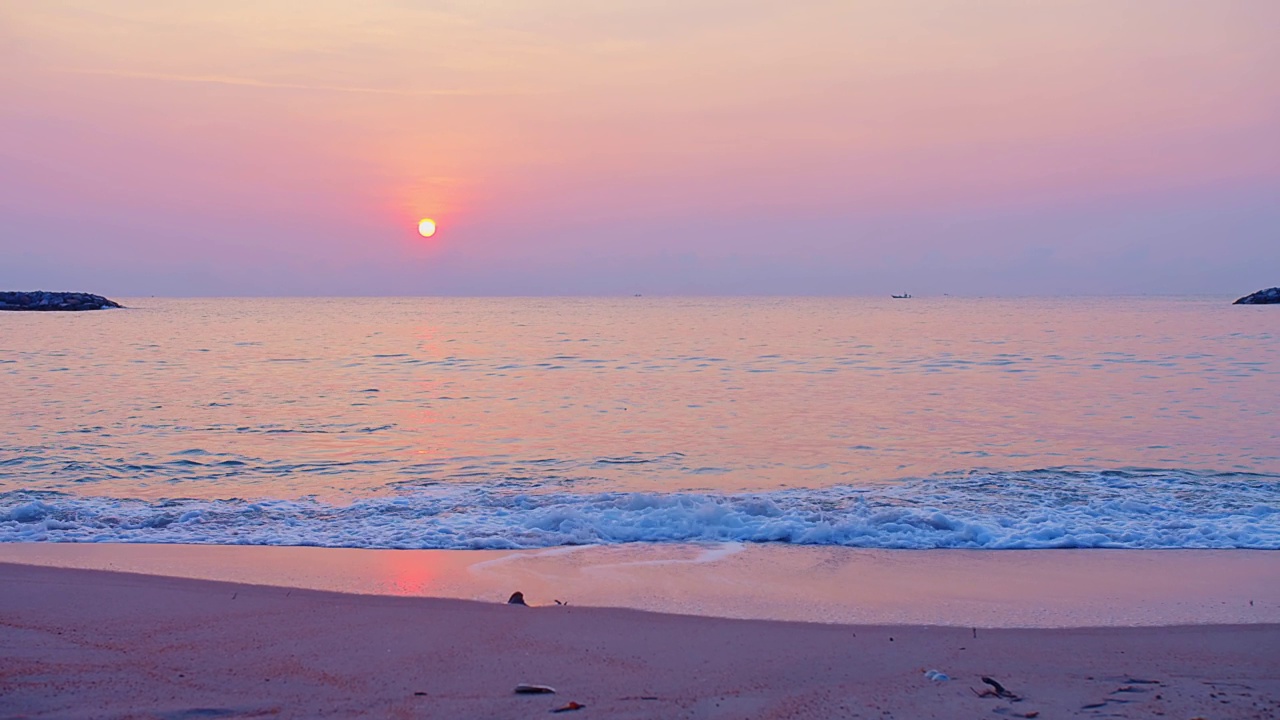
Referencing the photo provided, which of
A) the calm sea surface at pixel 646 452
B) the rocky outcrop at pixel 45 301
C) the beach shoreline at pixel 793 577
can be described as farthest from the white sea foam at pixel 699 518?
the rocky outcrop at pixel 45 301

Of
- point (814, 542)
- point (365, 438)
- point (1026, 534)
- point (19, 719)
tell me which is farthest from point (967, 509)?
point (365, 438)

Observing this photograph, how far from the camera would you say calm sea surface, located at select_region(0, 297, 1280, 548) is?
10.8m

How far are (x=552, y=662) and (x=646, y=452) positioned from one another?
10.4 m

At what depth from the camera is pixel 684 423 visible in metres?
19.7

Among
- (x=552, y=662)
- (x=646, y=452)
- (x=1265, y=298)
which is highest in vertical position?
(x=1265, y=298)

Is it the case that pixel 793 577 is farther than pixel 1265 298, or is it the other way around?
pixel 1265 298

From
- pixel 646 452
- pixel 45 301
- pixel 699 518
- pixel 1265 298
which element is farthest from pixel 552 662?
pixel 1265 298

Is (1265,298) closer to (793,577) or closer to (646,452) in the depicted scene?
(646,452)

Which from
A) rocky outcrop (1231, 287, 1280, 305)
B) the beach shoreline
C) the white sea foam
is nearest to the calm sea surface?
the white sea foam

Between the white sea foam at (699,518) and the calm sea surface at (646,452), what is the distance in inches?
1.9

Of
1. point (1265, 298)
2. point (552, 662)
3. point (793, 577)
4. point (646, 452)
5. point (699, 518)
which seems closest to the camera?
point (552, 662)

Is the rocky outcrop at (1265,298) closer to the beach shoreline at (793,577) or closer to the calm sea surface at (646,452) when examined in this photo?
the calm sea surface at (646,452)

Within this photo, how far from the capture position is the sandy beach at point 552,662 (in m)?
5.12

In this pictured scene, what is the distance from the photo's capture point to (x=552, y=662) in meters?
5.96
